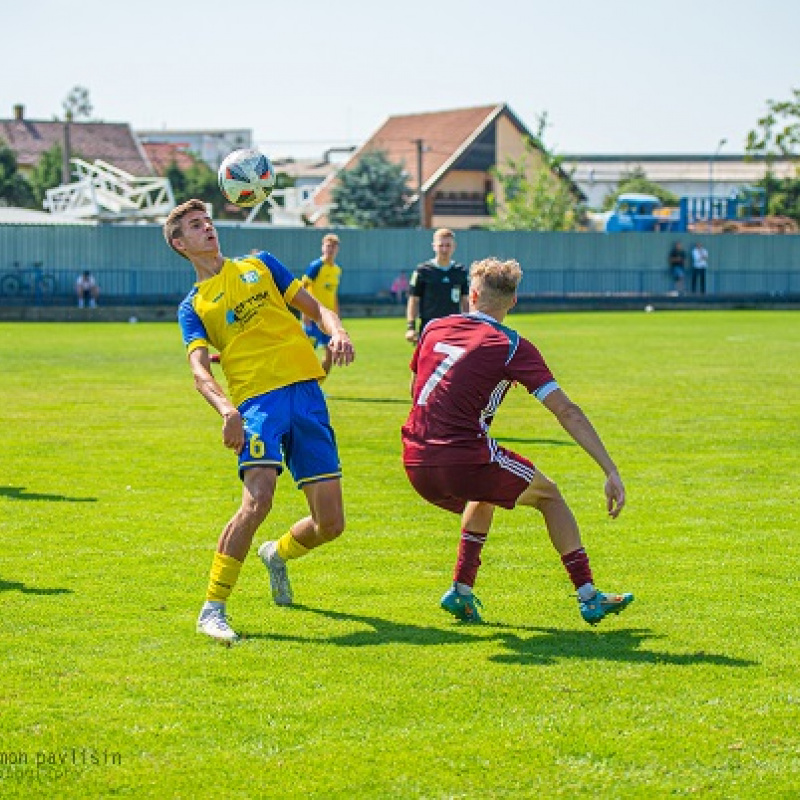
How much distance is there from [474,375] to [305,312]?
1.06 meters

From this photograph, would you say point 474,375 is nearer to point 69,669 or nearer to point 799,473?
point 69,669

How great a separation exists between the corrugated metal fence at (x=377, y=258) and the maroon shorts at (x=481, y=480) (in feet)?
131

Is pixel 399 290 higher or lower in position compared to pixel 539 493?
lower

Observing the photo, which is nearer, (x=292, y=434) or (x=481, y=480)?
(x=481, y=480)

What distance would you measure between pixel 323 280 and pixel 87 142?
293ft

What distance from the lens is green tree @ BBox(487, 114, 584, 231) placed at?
8106 centimetres

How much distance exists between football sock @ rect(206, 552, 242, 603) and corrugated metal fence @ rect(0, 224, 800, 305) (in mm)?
39542

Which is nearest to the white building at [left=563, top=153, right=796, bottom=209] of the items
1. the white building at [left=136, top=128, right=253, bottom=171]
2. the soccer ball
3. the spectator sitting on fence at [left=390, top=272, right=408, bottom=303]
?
the white building at [left=136, top=128, right=253, bottom=171]

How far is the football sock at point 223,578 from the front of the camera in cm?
747

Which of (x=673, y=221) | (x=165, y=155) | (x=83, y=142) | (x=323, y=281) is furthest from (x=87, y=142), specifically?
(x=323, y=281)

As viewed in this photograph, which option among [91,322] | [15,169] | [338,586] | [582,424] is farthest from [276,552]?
[15,169]

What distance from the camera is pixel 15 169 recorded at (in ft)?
314

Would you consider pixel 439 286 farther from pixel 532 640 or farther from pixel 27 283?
pixel 27 283

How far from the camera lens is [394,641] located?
23.9 ft
